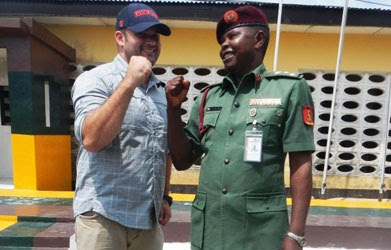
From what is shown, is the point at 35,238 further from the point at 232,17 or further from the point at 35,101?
the point at 232,17

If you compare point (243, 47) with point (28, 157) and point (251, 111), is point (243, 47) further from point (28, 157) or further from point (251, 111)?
point (28, 157)

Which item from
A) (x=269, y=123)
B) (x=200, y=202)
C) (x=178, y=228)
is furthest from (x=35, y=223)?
(x=269, y=123)

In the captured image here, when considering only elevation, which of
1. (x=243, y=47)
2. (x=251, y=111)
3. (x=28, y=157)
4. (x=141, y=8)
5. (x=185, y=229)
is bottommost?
(x=185, y=229)

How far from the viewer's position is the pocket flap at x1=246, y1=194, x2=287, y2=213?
4.70 ft

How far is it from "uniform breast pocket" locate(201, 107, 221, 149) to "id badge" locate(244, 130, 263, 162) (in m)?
0.18

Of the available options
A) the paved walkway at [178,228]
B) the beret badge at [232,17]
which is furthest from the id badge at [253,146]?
the paved walkway at [178,228]

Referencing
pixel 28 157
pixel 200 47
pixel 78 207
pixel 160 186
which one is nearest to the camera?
pixel 78 207

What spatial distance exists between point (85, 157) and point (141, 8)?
0.77m

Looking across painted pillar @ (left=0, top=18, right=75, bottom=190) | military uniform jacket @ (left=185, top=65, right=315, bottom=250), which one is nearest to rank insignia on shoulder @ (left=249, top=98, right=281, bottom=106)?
military uniform jacket @ (left=185, top=65, right=315, bottom=250)

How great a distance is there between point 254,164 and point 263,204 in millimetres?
163

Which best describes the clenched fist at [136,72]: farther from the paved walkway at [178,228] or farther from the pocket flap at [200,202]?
the paved walkway at [178,228]

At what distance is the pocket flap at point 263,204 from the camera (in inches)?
56.4

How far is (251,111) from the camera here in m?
1.47

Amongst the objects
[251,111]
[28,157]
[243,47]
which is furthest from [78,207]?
[28,157]
